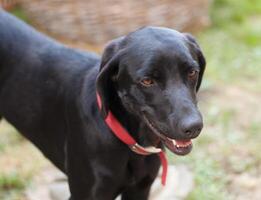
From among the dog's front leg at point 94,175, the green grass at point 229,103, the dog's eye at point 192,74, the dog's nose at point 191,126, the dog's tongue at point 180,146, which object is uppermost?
the dog's eye at point 192,74

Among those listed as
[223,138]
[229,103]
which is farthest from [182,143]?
[229,103]

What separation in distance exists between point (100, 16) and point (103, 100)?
2.76 meters

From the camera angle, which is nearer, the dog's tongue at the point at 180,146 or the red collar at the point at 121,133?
the dog's tongue at the point at 180,146

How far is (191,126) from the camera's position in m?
2.05

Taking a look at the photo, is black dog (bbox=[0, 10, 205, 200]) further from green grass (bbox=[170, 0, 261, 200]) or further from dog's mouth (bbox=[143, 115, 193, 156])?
green grass (bbox=[170, 0, 261, 200])

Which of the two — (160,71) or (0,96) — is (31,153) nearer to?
(0,96)

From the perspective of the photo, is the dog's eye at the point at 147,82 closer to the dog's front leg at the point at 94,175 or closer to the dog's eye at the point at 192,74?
the dog's eye at the point at 192,74

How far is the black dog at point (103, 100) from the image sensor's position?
214 centimetres

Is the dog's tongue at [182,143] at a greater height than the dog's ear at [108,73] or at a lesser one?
lesser

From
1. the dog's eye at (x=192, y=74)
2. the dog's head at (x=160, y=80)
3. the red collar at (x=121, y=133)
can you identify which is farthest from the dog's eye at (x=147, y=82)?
the red collar at (x=121, y=133)

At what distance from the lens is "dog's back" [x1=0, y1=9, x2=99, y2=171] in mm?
2688

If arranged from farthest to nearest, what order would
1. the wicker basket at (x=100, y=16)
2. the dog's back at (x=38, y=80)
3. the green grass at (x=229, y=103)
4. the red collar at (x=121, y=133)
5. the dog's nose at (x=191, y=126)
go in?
the wicker basket at (x=100, y=16)
the green grass at (x=229, y=103)
the dog's back at (x=38, y=80)
the red collar at (x=121, y=133)
the dog's nose at (x=191, y=126)

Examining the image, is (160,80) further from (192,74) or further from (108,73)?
(108,73)

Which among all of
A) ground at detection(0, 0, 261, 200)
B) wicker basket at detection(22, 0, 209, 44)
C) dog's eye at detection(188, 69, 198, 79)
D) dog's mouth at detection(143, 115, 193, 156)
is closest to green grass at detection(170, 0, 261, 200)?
ground at detection(0, 0, 261, 200)
